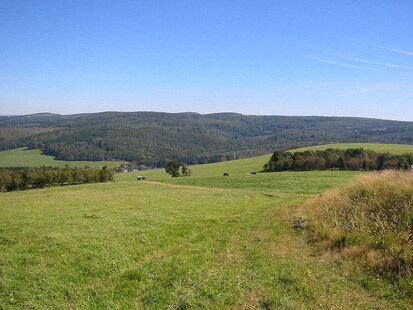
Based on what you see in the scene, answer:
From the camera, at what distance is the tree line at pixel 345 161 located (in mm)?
59750

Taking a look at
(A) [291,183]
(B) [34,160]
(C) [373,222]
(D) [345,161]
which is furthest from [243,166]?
(B) [34,160]

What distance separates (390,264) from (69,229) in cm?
1237

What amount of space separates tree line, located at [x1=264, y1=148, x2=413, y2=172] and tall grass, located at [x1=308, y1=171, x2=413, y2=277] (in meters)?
54.1

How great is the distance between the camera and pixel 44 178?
63750mm

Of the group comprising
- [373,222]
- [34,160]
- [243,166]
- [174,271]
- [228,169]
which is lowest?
[34,160]

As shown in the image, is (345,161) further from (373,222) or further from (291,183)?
(373,222)

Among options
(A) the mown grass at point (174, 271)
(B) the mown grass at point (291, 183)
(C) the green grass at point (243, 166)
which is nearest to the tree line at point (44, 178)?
(C) the green grass at point (243, 166)

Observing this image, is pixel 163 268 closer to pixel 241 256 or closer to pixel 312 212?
pixel 241 256

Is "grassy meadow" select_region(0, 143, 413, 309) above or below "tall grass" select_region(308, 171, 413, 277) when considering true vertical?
below

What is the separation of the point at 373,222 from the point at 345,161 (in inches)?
2412

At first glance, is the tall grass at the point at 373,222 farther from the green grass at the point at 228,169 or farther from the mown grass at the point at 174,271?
the green grass at the point at 228,169

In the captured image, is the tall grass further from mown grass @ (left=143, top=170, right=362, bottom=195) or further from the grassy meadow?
mown grass @ (left=143, top=170, right=362, bottom=195)

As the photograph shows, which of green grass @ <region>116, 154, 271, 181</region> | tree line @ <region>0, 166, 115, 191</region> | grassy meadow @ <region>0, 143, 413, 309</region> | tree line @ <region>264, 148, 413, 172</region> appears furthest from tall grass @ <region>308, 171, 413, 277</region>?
green grass @ <region>116, 154, 271, 181</region>

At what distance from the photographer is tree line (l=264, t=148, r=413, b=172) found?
2352 inches
